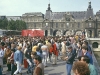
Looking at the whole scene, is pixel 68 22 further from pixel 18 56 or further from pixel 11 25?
pixel 18 56

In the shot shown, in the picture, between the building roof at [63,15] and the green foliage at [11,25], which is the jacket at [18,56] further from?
the building roof at [63,15]

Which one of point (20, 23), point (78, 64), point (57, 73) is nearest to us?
point (78, 64)

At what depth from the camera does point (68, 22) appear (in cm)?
9181

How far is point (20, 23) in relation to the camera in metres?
82.6

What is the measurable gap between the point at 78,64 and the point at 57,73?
8.06 meters

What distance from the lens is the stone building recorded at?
292ft

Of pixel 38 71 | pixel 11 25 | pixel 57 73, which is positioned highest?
pixel 11 25

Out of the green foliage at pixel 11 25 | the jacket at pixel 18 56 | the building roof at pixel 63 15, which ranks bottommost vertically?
the jacket at pixel 18 56

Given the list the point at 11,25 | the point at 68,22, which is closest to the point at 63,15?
the point at 68,22

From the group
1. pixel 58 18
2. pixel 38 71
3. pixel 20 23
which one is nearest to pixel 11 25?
pixel 20 23

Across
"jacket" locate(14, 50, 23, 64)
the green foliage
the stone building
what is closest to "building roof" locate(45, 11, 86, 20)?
the stone building

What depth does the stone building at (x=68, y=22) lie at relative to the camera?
8906 centimetres

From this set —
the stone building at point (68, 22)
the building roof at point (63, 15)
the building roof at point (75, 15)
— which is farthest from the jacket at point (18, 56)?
the building roof at point (63, 15)

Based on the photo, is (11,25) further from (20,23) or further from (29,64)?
(29,64)
